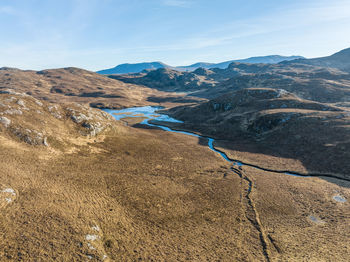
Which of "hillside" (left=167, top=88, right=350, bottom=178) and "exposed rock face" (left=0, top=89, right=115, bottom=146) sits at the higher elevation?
"exposed rock face" (left=0, top=89, right=115, bottom=146)

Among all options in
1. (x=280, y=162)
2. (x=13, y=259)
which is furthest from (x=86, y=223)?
(x=280, y=162)

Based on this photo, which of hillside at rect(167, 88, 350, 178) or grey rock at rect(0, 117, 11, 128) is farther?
hillside at rect(167, 88, 350, 178)

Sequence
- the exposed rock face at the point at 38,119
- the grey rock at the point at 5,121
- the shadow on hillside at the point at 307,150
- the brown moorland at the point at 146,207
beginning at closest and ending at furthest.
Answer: the brown moorland at the point at 146,207
the grey rock at the point at 5,121
the exposed rock face at the point at 38,119
the shadow on hillside at the point at 307,150

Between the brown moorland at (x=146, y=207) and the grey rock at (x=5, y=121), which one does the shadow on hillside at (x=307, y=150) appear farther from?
the grey rock at (x=5, y=121)

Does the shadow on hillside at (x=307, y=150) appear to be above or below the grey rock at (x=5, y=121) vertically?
below

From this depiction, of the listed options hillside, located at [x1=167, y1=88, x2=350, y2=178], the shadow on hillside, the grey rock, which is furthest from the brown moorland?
hillside, located at [x1=167, y1=88, x2=350, y2=178]

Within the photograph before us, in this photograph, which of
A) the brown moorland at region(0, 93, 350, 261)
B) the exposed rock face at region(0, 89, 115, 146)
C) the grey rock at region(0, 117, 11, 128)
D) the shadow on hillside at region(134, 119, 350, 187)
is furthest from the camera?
the shadow on hillside at region(134, 119, 350, 187)

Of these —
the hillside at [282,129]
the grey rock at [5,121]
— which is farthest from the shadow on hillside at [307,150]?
the grey rock at [5,121]

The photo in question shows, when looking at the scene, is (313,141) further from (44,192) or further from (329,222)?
(44,192)

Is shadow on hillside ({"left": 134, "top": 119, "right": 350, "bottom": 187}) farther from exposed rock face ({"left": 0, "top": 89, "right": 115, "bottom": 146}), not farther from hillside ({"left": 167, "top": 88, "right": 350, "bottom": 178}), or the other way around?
exposed rock face ({"left": 0, "top": 89, "right": 115, "bottom": 146})

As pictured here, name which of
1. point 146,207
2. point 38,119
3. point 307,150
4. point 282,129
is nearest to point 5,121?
point 38,119

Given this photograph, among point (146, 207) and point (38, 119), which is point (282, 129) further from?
point (38, 119)

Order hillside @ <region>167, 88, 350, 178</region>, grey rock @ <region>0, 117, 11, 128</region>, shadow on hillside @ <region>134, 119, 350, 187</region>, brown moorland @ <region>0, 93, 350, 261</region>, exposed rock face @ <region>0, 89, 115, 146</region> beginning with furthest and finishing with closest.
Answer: hillside @ <region>167, 88, 350, 178</region> < shadow on hillside @ <region>134, 119, 350, 187</region> < exposed rock face @ <region>0, 89, 115, 146</region> < grey rock @ <region>0, 117, 11, 128</region> < brown moorland @ <region>0, 93, 350, 261</region>
